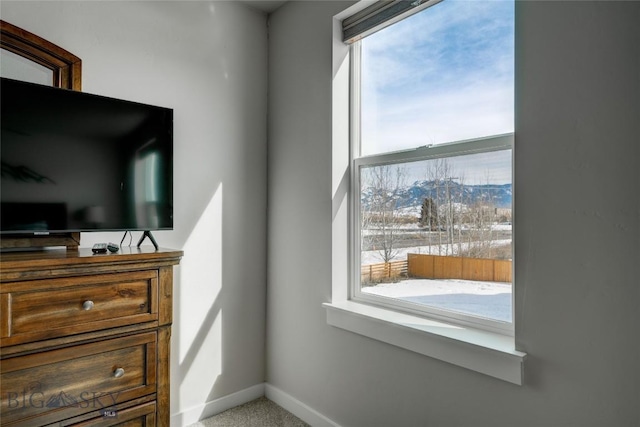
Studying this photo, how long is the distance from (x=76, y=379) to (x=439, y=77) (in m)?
1.94

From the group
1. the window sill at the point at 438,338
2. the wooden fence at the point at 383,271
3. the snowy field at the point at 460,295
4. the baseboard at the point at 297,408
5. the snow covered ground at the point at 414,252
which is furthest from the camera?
the baseboard at the point at 297,408

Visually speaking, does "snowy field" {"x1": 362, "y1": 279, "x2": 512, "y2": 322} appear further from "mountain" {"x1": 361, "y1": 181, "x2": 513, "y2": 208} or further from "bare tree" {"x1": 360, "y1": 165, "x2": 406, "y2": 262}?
"mountain" {"x1": 361, "y1": 181, "x2": 513, "y2": 208}

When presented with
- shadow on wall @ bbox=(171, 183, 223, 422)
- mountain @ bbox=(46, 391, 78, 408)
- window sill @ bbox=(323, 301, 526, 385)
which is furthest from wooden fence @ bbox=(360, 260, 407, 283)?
mountain @ bbox=(46, 391, 78, 408)

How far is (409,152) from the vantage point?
1.98 m

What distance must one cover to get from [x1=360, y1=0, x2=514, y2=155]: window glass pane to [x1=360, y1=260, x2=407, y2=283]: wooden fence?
0.59 m

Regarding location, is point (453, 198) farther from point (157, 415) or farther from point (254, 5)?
point (254, 5)

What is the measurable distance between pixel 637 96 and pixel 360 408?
177 cm

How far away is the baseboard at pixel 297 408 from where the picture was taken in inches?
89.9

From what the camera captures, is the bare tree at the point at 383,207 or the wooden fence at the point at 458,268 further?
the bare tree at the point at 383,207

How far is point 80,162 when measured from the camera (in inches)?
66.7

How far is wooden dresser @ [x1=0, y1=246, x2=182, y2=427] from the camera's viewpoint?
4.40 feet

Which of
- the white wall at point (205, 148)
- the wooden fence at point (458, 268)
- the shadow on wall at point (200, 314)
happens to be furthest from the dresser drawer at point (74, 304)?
the wooden fence at point (458, 268)

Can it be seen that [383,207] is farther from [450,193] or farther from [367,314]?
[367,314]

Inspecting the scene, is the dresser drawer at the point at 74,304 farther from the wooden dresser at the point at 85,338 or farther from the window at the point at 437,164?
the window at the point at 437,164
